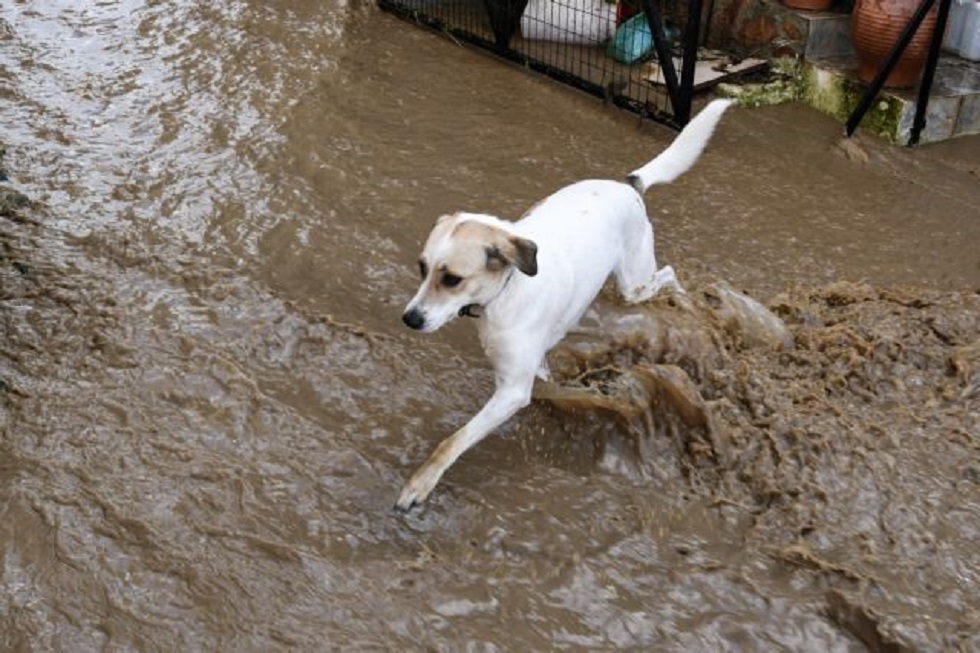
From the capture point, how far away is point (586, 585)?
3.74 meters

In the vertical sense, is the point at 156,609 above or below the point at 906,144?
below

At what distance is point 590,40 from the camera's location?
8609mm

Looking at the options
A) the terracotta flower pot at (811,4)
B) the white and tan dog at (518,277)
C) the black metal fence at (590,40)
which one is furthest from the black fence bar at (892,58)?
the white and tan dog at (518,277)

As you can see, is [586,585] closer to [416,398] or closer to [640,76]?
[416,398]

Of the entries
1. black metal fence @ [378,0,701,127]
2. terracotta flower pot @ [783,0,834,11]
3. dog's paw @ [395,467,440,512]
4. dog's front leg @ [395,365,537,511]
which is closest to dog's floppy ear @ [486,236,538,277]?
dog's front leg @ [395,365,537,511]

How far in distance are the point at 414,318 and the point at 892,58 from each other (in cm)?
481

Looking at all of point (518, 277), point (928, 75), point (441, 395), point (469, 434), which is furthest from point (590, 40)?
point (469, 434)

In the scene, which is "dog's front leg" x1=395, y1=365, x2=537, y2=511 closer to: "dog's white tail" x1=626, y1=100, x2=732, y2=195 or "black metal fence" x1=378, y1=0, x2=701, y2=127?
"dog's white tail" x1=626, y1=100, x2=732, y2=195

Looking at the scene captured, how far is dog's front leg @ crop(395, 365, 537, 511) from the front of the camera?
3.89 m

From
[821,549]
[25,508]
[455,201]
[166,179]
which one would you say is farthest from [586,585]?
[166,179]

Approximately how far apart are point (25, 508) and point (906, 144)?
6193mm

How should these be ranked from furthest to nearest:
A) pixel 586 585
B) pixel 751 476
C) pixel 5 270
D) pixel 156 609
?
pixel 5 270 → pixel 751 476 → pixel 586 585 → pixel 156 609

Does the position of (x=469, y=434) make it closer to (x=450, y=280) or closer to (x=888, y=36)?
(x=450, y=280)

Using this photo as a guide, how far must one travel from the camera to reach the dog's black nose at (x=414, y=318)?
3.69 meters
